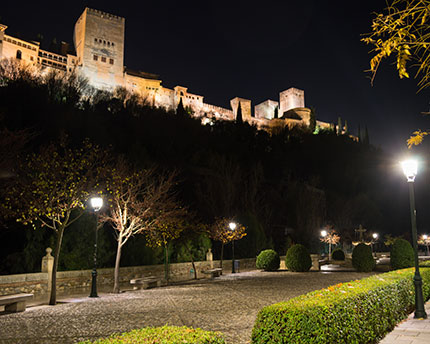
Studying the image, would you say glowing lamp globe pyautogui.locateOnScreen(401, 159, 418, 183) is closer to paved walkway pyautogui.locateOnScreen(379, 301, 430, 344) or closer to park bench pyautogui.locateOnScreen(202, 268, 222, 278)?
paved walkway pyautogui.locateOnScreen(379, 301, 430, 344)

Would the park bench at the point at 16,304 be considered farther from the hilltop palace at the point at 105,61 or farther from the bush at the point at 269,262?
the hilltop palace at the point at 105,61

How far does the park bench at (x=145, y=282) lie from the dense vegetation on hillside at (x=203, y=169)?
10.1 ft

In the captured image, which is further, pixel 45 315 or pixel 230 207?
pixel 230 207

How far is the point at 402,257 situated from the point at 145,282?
50.1 feet

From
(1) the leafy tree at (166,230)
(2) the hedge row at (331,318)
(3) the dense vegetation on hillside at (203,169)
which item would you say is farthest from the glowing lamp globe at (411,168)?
(3) the dense vegetation on hillside at (203,169)

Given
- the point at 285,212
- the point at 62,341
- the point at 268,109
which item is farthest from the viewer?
the point at 268,109

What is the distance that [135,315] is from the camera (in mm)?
10344

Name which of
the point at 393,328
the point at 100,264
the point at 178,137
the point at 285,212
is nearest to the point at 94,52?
the point at 178,137

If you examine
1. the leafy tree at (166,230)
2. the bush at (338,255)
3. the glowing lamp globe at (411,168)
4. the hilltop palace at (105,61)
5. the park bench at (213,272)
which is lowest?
the park bench at (213,272)

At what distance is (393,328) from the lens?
304 inches

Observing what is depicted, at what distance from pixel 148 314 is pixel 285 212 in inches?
1507

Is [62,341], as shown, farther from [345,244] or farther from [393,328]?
[345,244]

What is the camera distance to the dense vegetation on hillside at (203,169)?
64.7ft

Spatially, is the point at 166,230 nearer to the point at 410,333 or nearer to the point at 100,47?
the point at 410,333
